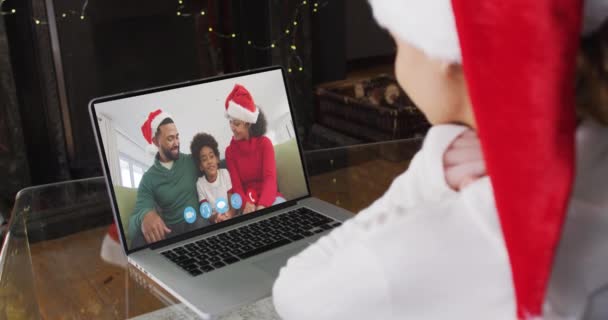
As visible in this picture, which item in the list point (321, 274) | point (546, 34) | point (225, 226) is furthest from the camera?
point (225, 226)

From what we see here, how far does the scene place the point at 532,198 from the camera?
0.41 metres

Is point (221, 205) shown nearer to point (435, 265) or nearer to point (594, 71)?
point (435, 265)

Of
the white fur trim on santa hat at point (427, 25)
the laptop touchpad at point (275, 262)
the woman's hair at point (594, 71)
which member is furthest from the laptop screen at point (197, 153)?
the woman's hair at point (594, 71)

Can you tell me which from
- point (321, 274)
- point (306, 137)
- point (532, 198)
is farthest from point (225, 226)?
point (306, 137)

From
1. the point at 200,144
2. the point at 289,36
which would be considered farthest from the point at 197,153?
the point at 289,36

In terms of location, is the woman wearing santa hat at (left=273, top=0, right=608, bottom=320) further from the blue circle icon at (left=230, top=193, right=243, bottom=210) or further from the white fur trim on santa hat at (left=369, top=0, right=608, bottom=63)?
the blue circle icon at (left=230, top=193, right=243, bottom=210)

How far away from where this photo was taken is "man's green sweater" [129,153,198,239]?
980 mm

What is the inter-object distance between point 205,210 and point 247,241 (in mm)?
90

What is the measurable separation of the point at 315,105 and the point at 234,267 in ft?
5.98

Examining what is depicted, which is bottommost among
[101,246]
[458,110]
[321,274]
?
[101,246]

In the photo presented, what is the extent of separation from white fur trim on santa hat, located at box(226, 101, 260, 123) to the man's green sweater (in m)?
0.12

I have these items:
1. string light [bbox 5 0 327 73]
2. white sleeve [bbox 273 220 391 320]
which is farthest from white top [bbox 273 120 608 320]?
string light [bbox 5 0 327 73]

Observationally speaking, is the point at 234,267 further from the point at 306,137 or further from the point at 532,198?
the point at 306,137

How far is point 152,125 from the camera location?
40.1 inches
